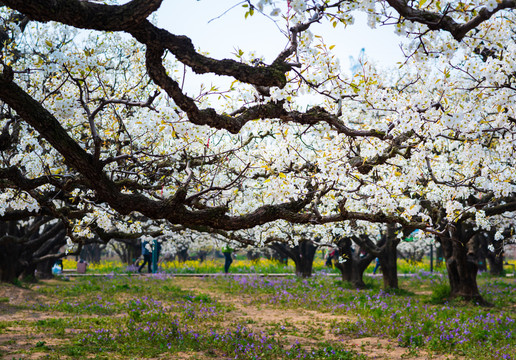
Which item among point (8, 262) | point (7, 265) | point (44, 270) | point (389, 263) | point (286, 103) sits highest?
point (286, 103)

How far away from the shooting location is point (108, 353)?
827cm

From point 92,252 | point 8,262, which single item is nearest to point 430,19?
point 8,262

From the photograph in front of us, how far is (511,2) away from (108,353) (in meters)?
8.11

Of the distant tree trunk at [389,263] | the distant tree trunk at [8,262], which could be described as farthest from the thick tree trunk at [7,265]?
the distant tree trunk at [389,263]

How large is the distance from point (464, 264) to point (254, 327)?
26.0 ft

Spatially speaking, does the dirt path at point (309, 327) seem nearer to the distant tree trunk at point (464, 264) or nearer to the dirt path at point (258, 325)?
the dirt path at point (258, 325)

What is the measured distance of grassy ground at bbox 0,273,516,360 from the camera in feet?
28.0

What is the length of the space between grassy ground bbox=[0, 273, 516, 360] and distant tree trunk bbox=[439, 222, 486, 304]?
58 cm

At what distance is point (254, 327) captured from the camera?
11445 mm

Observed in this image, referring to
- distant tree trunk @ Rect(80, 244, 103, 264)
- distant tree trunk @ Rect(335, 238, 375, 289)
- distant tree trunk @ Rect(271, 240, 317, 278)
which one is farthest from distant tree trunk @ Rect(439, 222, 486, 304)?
distant tree trunk @ Rect(80, 244, 103, 264)

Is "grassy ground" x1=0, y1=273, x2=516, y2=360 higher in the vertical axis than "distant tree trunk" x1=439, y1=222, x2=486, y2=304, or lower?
lower

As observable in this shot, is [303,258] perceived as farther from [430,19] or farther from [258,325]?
[430,19]

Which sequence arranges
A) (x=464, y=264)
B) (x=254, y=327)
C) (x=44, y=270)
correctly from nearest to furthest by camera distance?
(x=254, y=327), (x=464, y=264), (x=44, y=270)

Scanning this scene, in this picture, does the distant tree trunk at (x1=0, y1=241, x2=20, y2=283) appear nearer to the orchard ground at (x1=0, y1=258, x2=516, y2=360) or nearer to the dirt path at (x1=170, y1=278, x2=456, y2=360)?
the orchard ground at (x1=0, y1=258, x2=516, y2=360)
